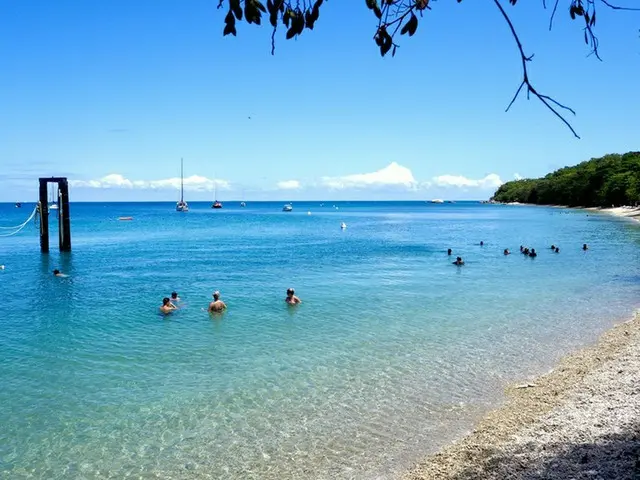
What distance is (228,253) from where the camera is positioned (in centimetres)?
4875

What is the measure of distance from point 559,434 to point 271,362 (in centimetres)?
814

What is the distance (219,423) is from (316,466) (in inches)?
107

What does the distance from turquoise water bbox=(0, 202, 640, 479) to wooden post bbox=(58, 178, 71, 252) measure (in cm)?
945

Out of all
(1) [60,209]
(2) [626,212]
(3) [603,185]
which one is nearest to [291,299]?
(1) [60,209]

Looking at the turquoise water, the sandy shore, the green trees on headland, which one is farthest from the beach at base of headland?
the sandy shore

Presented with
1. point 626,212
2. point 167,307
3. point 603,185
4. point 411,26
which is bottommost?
point 167,307

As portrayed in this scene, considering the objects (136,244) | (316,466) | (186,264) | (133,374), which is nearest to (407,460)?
(316,466)

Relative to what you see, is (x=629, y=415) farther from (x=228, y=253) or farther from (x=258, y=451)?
(x=228, y=253)

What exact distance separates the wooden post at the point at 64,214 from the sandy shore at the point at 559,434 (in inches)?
1518

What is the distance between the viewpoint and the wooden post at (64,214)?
4147cm

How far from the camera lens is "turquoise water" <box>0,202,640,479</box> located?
32.1ft

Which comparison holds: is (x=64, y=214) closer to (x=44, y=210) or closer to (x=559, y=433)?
(x=44, y=210)

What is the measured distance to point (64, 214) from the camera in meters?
43.5

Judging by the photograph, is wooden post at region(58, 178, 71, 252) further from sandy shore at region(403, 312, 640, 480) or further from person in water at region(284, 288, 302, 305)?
sandy shore at region(403, 312, 640, 480)
